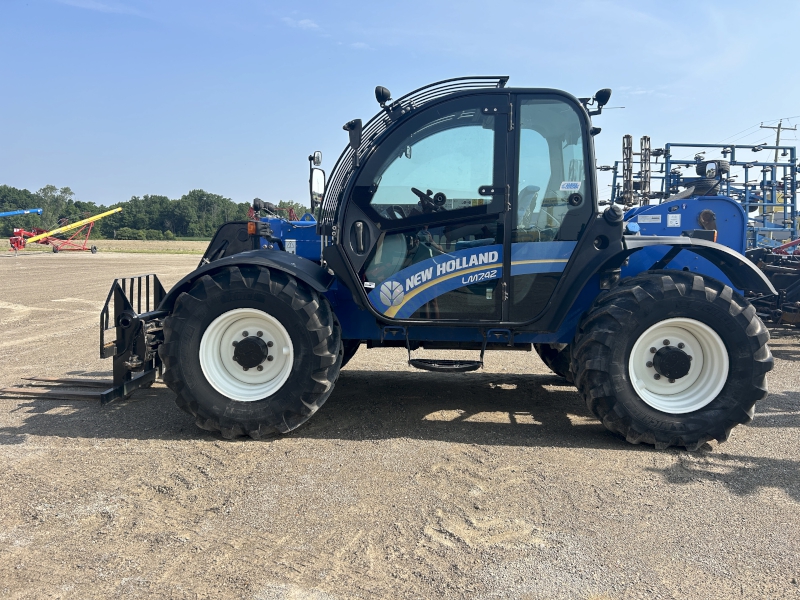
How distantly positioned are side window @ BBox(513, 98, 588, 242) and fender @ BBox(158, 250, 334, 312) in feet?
5.25

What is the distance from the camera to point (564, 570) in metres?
2.70

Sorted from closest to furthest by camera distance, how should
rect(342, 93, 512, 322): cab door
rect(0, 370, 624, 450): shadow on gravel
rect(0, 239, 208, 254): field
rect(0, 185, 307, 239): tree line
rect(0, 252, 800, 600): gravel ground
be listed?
1. rect(0, 252, 800, 600): gravel ground
2. rect(342, 93, 512, 322): cab door
3. rect(0, 370, 624, 450): shadow on gravel
4. rect(0, 239, 208, 254): field
5. rect(0, 185, 307, 239): tree line

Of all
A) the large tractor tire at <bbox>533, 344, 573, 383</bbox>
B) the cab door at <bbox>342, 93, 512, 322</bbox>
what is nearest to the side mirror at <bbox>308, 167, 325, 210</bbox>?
the cab door at <bbox>342, 93, 512, 322</bbox>

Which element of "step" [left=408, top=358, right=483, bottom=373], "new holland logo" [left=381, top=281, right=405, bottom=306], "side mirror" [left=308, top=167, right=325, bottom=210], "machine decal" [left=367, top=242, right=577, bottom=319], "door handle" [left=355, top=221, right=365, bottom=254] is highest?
"side mirror" [left=308, top=167, right=325, bottom=210]

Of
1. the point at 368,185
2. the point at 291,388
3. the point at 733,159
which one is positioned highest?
the point at 733,159

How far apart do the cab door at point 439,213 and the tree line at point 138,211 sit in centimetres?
7695

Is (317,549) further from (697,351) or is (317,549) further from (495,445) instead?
(697,351)

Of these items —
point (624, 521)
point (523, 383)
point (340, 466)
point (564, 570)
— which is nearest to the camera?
point (564, 570)

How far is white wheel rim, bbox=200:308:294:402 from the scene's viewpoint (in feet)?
14.8

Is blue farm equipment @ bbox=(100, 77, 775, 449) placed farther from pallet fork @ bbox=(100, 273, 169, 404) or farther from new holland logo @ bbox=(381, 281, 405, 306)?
pallet fork @ bbox=(100, 273, 169, 404)

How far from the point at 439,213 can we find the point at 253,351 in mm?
1814

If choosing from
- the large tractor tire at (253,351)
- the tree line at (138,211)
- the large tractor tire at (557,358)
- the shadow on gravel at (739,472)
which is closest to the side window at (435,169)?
the large tractor tire at (253,351)

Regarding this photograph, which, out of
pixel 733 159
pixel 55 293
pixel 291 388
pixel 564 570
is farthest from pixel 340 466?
pixel 733 159

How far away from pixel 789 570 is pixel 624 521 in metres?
0.76
